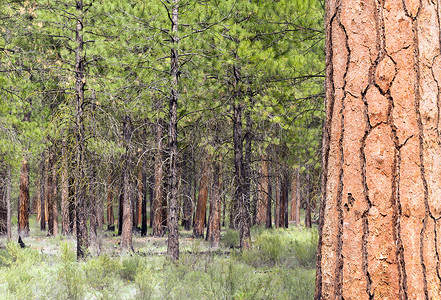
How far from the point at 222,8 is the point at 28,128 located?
8897 millimetres

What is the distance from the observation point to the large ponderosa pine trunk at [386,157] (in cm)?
150

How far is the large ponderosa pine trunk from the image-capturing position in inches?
58.9

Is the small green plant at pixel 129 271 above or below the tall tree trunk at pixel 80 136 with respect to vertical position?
below

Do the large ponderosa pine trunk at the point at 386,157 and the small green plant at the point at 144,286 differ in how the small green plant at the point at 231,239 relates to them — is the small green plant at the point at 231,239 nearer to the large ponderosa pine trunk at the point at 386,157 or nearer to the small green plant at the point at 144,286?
the small green plant at the point at 144,286

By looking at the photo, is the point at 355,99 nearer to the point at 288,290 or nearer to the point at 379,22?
the point at 379,22

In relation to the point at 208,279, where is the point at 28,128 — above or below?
above

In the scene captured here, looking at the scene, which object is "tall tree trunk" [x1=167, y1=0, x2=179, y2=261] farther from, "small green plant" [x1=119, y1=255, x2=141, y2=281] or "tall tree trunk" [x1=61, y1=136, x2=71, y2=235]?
"tall tree trunk" [x1=61, y1=136, x2=71, y2=235]

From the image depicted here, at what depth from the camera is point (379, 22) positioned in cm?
161

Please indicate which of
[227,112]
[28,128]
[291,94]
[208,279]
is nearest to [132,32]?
[227,112]

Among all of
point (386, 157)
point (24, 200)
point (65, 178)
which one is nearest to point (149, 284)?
point (386, 157)

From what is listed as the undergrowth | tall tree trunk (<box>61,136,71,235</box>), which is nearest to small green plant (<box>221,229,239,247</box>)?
tall tree trunk (<box>61,136,71,235</box>)

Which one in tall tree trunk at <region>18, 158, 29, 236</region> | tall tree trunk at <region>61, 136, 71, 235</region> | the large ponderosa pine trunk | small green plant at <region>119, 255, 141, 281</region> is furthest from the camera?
tall tree trunk at <region>18, 158, 29, 236</region>

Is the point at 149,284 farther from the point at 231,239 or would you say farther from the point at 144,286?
the point at 231,239

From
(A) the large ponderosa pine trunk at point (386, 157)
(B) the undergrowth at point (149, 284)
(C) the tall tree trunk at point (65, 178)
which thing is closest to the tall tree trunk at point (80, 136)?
(C) the tall tree trunk at point (65, 178)
